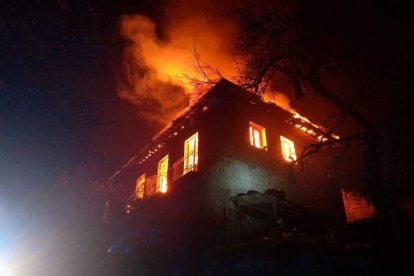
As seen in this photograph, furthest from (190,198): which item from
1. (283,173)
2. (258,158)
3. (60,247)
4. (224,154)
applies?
(60,247)

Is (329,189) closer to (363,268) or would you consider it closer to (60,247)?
(363,268)

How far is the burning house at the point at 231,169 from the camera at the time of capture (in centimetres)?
1419

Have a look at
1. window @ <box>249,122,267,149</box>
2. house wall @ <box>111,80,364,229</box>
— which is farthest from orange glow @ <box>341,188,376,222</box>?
window @ <box>249,122,267,149</box>

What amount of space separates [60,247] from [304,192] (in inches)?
700

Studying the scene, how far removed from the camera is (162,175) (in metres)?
19.6

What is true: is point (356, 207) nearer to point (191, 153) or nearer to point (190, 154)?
point (191, 153)

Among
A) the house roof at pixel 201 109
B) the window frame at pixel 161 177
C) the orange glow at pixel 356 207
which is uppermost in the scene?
the house roof at pixel 201 109

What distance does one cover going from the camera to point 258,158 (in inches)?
632

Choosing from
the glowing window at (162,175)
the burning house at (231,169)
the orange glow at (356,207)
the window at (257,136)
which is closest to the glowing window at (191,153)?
the burning house at (231,169)

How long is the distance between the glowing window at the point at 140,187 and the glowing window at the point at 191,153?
20.7 feet

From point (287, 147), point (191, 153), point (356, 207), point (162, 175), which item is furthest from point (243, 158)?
point (356, 207)

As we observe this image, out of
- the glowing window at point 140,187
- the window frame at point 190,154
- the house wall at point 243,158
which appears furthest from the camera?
the glowing window at point 140,187

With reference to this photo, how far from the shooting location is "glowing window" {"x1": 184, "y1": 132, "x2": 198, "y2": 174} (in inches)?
654

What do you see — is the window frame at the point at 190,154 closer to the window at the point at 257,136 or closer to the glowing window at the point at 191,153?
the glowing window at the point at 191,153
